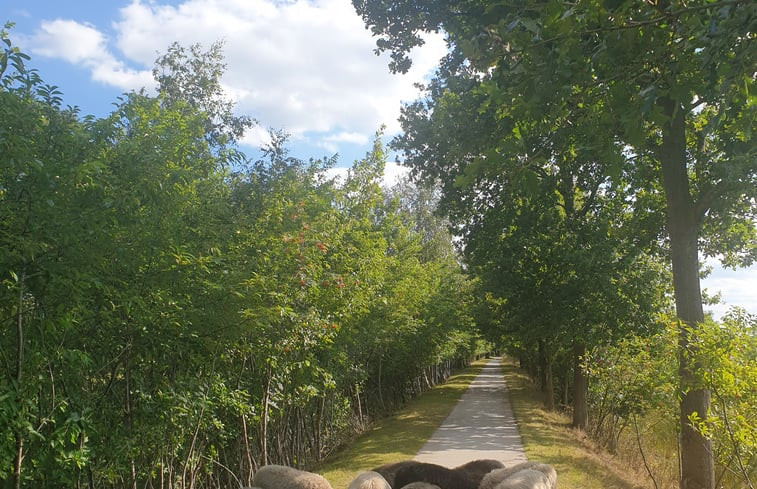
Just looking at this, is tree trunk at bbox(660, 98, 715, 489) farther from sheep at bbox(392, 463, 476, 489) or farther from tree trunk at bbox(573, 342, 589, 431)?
tree trunk at bbox(573, 342, 589, 431)

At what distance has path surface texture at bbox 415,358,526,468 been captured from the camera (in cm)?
1220

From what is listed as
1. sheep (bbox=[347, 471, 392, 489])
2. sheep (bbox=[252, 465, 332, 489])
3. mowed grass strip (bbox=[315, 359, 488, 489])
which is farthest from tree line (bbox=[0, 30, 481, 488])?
sheep (bbox=[347, 471, 392, 489])

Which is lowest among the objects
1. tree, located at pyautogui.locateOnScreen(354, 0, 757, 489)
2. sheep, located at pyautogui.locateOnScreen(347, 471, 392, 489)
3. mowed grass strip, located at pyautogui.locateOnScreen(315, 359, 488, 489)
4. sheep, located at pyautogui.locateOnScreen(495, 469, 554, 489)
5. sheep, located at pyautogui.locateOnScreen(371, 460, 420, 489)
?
mowed grass strip, located at pyautogui.locateOnScreen(315, 359, 488, 489)

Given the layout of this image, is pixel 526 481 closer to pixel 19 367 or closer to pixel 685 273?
pixel 685 273

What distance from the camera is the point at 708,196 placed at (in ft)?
31.8

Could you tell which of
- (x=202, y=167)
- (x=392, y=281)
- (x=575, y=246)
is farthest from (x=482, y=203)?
(x=202, y=167)

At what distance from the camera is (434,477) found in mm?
8008

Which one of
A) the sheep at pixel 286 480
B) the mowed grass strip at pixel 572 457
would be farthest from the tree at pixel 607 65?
the sheep at pixel 286 480

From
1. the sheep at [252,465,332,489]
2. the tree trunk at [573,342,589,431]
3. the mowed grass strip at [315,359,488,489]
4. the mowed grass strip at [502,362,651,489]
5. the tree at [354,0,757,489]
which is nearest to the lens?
the tree at [354,0,757,489]

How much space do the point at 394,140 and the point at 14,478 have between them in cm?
1195

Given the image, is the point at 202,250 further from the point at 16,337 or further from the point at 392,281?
the point at 392,281

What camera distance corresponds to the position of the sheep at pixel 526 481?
22.2 ft

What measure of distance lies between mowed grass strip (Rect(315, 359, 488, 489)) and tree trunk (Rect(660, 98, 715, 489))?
5392 millimetres

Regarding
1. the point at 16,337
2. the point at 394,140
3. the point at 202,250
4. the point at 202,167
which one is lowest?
the point at 16,337
